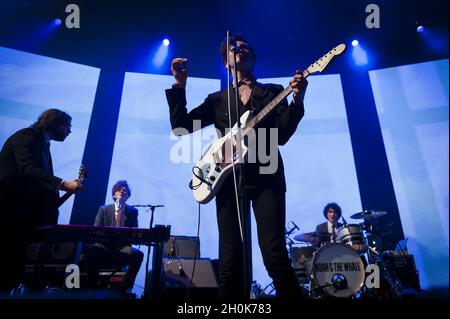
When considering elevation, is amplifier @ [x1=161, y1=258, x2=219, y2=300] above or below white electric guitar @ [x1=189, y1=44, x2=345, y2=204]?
below

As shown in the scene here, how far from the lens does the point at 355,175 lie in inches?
188

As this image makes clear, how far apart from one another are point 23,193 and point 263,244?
1.96 meters

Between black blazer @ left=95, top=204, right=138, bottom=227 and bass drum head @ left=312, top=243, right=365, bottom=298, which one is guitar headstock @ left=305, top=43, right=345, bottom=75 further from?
black blazer @ left=95, top=204, right=138, bottom=227

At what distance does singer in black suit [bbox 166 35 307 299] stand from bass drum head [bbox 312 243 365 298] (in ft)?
8.65

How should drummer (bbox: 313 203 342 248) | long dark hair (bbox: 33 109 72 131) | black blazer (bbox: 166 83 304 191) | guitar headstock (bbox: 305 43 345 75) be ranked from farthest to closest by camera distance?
1. drummer (bbox: 313 203 342 248)
2. long dark hair (bbox: 33 109 72 131)
3. guitar headstock (bbox: 305 43 345 75)
4. black blazer (bbox: 166 83 304 191)

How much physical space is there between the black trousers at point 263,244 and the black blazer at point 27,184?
1.55 meters

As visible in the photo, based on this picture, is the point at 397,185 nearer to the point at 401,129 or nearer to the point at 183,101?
the point at 401,129

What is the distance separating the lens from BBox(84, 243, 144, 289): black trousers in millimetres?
3732

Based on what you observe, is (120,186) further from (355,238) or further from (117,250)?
(355,238)

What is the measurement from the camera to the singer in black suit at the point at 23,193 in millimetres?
2197

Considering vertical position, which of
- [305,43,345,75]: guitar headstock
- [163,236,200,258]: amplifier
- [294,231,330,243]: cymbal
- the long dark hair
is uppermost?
the long dark hair

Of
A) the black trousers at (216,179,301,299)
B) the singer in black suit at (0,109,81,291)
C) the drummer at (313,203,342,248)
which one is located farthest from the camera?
the drummer at (313,203,342,248)

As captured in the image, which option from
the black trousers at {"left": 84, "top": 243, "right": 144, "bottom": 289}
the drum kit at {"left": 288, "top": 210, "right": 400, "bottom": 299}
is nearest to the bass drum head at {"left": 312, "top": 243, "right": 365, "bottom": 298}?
the drum kit at {"left": 288, "top": 210, "right": 400, "bottom": 299}
